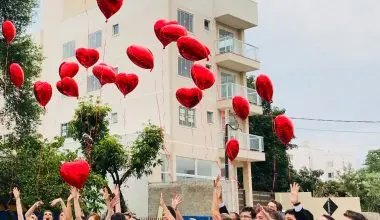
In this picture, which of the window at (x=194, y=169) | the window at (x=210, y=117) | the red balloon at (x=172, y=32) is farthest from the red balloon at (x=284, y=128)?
the window at (x=210, y=117)

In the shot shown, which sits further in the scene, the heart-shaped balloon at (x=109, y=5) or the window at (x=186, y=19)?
the window at (x=186, y=19)

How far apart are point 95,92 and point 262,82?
19.1 metres

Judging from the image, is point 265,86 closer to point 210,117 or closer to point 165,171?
point 165,171

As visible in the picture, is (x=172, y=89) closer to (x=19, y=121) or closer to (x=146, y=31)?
(x=146, y=31)

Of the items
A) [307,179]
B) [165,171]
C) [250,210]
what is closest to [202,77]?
[250,210]

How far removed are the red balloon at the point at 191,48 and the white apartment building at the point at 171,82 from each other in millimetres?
14800

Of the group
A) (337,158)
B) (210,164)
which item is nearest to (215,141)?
(210,164)

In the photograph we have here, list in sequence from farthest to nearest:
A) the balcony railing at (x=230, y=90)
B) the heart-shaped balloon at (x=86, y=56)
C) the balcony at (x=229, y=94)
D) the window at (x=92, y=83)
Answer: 1. the window at (x=92, y=83)
2. the balcony railing at (x=230, y=90)
3. the balcony at (x=229, y=94)
4. the heart-shaped balloon at (x=86, y=56)

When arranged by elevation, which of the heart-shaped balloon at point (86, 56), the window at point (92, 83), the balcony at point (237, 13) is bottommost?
the heart-shaped balloon at point (86, 56)

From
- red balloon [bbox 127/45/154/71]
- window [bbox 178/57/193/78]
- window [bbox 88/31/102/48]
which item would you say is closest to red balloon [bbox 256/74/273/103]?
red balloon [bbox 127/45/154/71]

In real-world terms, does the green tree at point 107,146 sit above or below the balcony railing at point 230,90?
below

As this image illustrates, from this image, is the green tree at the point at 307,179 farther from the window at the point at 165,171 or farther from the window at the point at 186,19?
the window at the point at 165,171

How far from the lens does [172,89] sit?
25828 mm

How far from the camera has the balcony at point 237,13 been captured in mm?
28594
